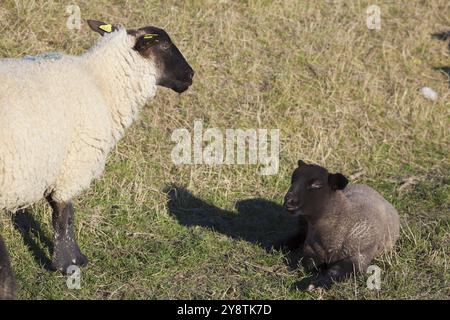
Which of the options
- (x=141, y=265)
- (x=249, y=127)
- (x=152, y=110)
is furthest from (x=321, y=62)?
(x=141, y=265)

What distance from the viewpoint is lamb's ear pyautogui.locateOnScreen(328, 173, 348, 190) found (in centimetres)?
685

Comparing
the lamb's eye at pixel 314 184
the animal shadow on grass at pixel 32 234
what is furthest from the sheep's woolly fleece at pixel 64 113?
the lamb's eye at pixel 314 184

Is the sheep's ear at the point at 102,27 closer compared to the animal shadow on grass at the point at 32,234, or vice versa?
the animal shadow on grass at the point at 32,234

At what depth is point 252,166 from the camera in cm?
902

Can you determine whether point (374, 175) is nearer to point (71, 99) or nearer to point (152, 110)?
point (152, 110)

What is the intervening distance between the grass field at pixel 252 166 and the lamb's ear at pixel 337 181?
83 centimetres

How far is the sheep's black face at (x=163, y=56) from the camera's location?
23.1 ft

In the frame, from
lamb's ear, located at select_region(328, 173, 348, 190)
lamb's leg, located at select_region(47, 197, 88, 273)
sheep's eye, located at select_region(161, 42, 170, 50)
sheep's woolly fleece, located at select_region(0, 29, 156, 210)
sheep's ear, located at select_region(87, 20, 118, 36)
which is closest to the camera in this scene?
sheep's woolly fleece, located at select_region(0, 29, 156, 210)

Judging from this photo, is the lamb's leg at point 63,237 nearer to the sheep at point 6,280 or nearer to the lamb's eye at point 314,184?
the sheep at point 6,280

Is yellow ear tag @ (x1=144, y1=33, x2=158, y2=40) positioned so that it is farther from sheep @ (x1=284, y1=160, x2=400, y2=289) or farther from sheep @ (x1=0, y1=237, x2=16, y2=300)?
sheep @ (x1=0, y1=237, x2=16, y2=300)

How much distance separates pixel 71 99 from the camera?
638 cm

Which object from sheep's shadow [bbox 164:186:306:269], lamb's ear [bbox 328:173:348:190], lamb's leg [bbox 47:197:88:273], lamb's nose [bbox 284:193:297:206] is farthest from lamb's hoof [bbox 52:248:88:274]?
lamb's ear [bbox 328:173:348:190]

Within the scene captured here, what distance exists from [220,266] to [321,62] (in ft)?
16.1

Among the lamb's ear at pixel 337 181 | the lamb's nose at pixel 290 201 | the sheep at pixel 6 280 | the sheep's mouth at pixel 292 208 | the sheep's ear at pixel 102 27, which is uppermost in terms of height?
the sheep's ear at pixel 102 27
